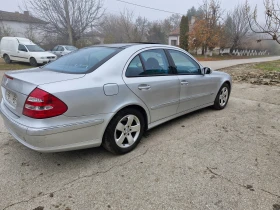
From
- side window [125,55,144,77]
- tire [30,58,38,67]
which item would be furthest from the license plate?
tire [30,58,38,67]

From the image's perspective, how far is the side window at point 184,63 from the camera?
3.69 meters

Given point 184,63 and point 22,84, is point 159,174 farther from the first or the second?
point 184,63

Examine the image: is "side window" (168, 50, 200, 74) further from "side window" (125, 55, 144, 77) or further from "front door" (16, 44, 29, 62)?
"front door" (16, 44, 29, 62)

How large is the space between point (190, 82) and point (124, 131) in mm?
1665

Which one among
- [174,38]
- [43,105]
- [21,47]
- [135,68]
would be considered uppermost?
[174,38]

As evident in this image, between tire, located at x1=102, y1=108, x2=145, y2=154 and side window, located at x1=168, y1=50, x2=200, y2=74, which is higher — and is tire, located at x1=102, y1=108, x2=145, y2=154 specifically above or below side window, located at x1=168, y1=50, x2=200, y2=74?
below

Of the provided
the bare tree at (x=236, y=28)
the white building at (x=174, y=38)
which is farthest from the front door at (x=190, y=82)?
the white building at (x=174, y=38)

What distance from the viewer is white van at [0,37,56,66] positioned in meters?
13.3

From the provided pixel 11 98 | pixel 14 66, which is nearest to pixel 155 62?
pixel 11 98

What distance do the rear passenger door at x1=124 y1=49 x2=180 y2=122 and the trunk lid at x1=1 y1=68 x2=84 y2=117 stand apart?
0.77 metres

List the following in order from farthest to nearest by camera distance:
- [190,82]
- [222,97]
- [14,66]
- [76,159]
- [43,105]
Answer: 1. [14,66]
2. [222,97]
3. [190,82]
4. [76,159]
5. [43,105]

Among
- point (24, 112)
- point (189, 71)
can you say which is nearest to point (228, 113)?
point (189, 71)

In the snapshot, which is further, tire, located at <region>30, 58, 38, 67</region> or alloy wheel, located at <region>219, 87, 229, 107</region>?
tire, located at <region>30, 58, 38, 67</region>

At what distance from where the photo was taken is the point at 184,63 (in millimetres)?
3898
